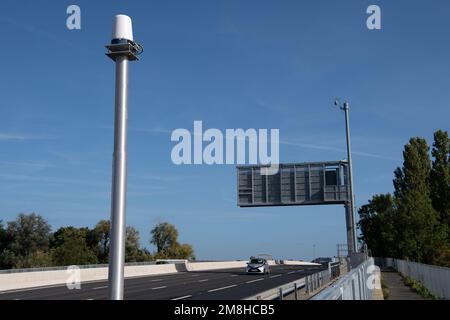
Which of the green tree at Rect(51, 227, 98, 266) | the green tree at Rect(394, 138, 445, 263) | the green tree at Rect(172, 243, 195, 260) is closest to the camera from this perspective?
the green tree at Rect(394, 138, 445, 263)

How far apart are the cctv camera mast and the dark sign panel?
131ft

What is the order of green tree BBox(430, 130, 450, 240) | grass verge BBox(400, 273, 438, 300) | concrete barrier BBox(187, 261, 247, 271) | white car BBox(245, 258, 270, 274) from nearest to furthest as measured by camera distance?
grass verge BBox(400, 273, 438, 300) → white car BBox(245, 258, 270, 274) → concrete barrier BBox(187, 261, 247, 271) → green tree BBox(430, 130, 450, 240)

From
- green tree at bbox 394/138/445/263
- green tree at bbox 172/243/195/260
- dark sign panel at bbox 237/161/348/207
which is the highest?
dark sign panel at bbox 237/161/348/207

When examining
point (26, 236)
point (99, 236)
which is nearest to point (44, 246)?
point (26, 236)

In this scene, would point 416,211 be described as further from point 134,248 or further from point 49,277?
point 134,248

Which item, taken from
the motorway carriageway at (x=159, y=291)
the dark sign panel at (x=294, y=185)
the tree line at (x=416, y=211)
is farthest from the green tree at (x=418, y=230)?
the motorway carriageway at (x=159, y=291)

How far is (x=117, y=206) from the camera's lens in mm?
5355

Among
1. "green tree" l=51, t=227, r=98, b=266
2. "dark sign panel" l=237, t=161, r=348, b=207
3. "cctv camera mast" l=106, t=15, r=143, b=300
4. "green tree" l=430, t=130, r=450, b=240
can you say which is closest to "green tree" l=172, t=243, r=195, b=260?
"green tree" l=51, t=227, r=98, b=266

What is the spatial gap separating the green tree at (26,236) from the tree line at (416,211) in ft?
175

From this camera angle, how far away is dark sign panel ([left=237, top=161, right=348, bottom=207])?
45031mm

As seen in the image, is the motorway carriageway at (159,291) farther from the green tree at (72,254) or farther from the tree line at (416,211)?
the green tree at (72,254)

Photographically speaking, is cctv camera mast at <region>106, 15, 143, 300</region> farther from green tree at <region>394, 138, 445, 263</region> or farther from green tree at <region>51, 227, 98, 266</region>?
green tree at <region>51, 227, 98, 266</region>
